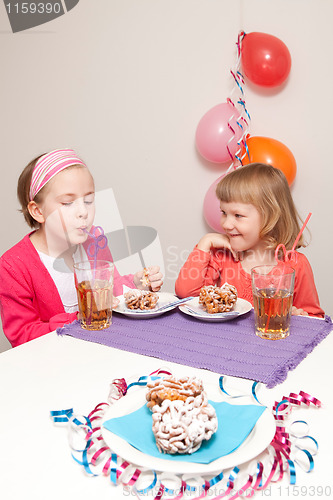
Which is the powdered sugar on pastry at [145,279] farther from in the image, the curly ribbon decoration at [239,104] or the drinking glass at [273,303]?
the curly ribbon decoration at [239,104]

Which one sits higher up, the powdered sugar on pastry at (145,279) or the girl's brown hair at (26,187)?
the girl's brown hair at (26,187)

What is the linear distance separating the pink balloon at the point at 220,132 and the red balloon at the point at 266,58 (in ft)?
0.72

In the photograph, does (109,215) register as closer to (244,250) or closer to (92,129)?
(92,129)

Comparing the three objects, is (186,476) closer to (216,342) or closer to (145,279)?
(216,342)

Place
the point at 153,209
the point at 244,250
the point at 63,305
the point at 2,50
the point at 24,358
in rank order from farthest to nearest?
the point at 2,50
the point at 153,209
the point at 244,250
the point at 63,305
the point at 24,358

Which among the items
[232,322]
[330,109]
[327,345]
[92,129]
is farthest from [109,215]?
[327,345]

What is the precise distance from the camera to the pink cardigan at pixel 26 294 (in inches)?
56.4

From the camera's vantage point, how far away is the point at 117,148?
10.4 feet

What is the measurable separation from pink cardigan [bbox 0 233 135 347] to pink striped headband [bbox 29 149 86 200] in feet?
0.63

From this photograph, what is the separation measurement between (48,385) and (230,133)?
6.23ft

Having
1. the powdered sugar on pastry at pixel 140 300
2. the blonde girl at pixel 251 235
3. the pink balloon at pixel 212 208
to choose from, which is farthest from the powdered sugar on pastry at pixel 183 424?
the pink balloon at pixel 212 208

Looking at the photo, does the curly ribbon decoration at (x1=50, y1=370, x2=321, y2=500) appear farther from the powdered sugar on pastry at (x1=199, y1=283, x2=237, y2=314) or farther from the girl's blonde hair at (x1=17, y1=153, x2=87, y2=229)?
the girl's blonde hair at (x1=17, y1=153, x2=87, y2=229)

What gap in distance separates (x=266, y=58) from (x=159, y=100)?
78 cm

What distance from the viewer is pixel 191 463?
0.64 metres
